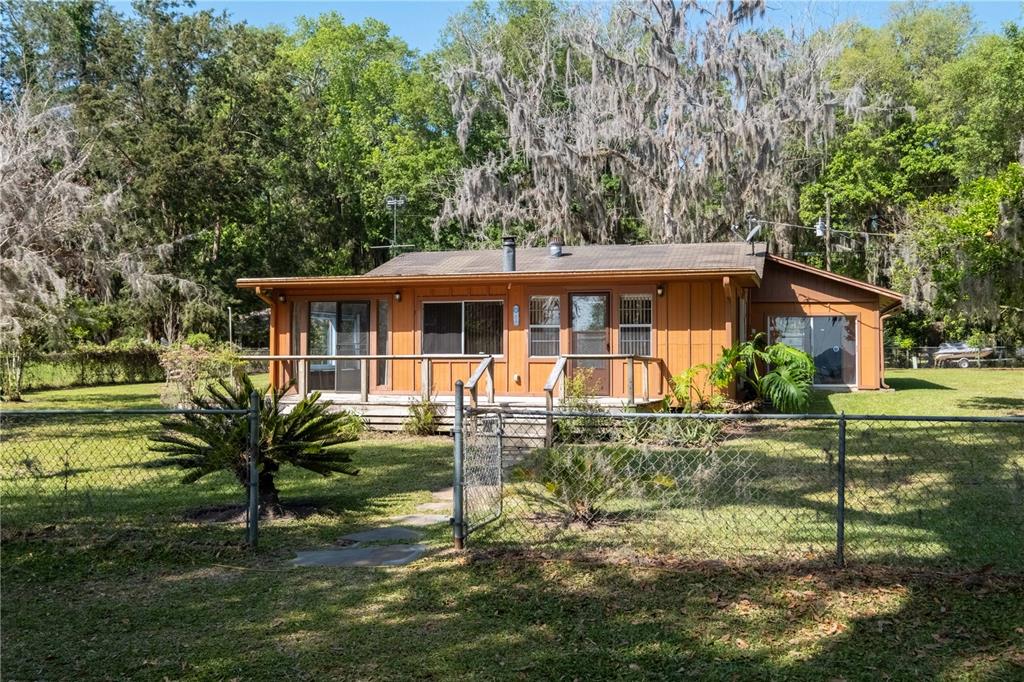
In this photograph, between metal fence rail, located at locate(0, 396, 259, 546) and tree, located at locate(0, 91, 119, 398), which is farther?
tree, located at locate(0, 91, 119, 398)

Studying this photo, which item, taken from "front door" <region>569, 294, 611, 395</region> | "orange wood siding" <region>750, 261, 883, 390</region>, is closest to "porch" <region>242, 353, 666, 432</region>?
"front door" <region>569, 294, 611, 395</region>

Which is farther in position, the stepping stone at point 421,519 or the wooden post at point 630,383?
the wooden post at point 630,383

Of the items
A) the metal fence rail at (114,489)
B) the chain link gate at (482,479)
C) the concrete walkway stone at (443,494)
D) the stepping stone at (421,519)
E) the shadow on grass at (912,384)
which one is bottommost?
the stepping stone at (421,519)

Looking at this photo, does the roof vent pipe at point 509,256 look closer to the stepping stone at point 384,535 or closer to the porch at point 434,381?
the porch at point 434,381

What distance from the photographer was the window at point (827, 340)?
22484 millimetres

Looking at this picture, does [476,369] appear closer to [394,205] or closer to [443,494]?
[443,494]

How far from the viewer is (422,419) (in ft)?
47.8

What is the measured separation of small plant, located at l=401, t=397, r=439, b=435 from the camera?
47.8 feet

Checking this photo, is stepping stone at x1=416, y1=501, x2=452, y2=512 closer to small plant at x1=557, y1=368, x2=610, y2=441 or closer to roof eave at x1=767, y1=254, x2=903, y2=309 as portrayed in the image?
small plant at x1=557, y1=368, x2=610, y2=441

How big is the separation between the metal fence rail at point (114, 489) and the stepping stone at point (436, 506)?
1666 mm

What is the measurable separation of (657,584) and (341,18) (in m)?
53.1

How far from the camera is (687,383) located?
15367 millimetres

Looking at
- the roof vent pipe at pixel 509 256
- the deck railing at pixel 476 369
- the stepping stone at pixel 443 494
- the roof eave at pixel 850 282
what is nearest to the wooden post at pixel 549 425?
the deck railing at pixel 476 369

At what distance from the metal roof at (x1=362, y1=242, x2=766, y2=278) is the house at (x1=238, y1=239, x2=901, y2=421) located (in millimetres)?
48
